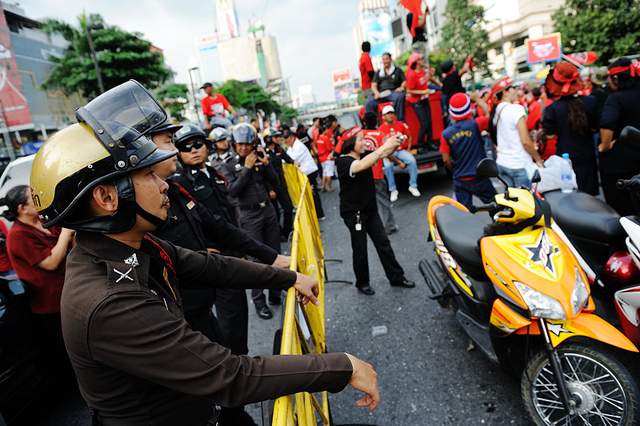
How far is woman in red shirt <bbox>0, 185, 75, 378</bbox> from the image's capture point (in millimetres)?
3180

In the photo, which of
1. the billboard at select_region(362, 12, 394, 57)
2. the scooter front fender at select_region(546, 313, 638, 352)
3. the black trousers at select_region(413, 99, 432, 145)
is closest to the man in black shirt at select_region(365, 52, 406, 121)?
the black trousers at select_region(413, 99, 432, 145)

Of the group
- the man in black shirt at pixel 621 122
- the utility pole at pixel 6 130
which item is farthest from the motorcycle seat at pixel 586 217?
the utility pole at pixel 6 130

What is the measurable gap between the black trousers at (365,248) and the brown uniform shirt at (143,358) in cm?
321

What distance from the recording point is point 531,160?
509cm

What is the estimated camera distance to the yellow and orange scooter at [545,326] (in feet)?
6.82

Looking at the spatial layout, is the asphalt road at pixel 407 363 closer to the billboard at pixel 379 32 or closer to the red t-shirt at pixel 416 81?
the red t-shirt at pixel 416 81

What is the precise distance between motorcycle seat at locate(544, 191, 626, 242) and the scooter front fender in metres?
0.74

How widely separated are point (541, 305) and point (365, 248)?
2463mm

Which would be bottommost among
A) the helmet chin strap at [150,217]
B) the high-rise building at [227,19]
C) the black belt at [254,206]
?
the black belt at [254,206]

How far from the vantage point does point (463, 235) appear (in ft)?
10.2

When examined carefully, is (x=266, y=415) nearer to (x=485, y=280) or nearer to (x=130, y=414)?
(x=130, y=414)

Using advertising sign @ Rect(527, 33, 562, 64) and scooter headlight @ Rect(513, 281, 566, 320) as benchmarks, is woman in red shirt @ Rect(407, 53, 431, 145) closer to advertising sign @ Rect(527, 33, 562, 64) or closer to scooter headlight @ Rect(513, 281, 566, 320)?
scooter headlight @ Rect(513, 281, 566, 320)

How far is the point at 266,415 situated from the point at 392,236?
193 inches

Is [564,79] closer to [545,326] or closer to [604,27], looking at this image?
[545,326]
